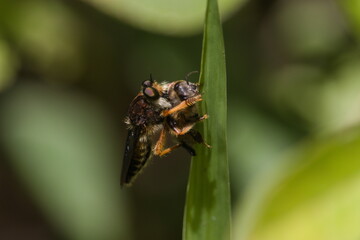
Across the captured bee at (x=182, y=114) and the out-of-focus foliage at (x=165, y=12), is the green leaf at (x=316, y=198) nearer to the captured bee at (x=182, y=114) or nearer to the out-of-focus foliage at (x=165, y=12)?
the captured bee at (x=182, y=114)

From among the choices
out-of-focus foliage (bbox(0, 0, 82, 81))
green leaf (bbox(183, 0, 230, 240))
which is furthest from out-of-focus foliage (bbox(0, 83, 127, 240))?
green leaf (bbox(183, 0, 230, 240))

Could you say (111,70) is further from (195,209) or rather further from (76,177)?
(195,209)

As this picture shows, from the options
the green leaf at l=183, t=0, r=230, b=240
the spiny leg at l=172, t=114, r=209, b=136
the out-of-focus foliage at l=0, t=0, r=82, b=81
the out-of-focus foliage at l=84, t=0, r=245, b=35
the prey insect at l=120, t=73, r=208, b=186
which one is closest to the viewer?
the green leaf at l=183, t=0, r=230, b=240

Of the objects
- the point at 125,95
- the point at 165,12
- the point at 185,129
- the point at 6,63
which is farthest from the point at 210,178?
the point at 125,95

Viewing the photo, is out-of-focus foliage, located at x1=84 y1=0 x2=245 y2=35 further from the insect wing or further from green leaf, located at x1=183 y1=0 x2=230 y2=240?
green leaf, located at x1=183 y1=0 x2=230 y2=240

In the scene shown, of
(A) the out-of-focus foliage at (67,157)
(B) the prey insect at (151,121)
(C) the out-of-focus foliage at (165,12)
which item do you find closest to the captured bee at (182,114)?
(B) the prey insect at (151,121)
